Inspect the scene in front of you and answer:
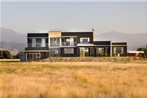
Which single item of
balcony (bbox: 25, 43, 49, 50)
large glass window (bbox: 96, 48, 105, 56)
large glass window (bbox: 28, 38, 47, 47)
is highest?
large glass window (bbox: 28, 38, 47, 47)

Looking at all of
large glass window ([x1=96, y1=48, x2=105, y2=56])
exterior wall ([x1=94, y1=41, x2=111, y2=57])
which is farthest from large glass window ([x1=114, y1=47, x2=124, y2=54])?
large glass window ([x1=96, y1=48, x2=105, y2=56])

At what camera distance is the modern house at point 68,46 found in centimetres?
6612

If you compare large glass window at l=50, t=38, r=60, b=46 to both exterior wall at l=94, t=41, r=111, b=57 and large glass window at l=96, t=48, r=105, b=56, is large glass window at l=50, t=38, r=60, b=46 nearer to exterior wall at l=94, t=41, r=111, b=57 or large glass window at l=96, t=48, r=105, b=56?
exterior wall at l=94, t=41, r=111, b=57

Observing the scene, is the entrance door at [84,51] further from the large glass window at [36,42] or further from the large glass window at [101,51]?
the large glass window at [36,42]

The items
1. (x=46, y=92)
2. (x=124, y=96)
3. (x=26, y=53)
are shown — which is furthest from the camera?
(x=26, y=53)

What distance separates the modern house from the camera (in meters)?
66.1

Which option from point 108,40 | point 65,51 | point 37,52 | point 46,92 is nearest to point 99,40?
point 108,40

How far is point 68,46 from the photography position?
67.5 metres

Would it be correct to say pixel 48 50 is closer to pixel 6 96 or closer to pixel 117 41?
Result: pixel 117 41

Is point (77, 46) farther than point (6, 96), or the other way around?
point (77, 46)

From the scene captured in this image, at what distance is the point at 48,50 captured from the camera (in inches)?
2687

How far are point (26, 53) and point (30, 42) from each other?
3.10m

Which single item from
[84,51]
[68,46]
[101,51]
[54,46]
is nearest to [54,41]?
[54,46]

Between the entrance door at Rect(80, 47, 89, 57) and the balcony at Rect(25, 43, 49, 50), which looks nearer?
the entrance door at Rect(80, 47, 89, 57)
